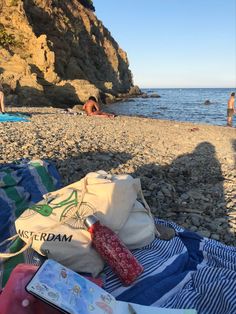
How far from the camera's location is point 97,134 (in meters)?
10.9

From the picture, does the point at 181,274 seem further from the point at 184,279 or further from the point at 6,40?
the point at 6,40

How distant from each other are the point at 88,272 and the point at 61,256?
9.7 inches

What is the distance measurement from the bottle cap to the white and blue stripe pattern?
40 cm

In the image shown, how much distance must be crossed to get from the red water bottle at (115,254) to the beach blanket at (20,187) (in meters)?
0.84

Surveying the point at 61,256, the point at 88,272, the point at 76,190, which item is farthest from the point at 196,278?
the point at 76,190

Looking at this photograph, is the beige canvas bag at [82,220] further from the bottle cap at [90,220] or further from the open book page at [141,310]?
the open book page at [141,310]

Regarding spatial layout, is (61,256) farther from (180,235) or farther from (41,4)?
(41,4)

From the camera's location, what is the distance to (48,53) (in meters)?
31.5

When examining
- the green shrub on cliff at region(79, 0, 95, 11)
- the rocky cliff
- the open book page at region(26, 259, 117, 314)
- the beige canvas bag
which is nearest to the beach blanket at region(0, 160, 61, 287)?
the beige canvas bag

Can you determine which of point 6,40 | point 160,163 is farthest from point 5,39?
point 160,163

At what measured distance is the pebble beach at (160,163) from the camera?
517 centimetres

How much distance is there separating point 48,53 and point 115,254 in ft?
101

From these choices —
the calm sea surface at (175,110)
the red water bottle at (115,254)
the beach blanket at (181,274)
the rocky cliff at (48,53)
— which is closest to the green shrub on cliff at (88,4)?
the rocky cliff at (48,53)

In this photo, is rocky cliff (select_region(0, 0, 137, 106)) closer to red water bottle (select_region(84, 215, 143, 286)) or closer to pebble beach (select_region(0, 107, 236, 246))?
pebble beach (select_region(0, 107, 236, 246))
